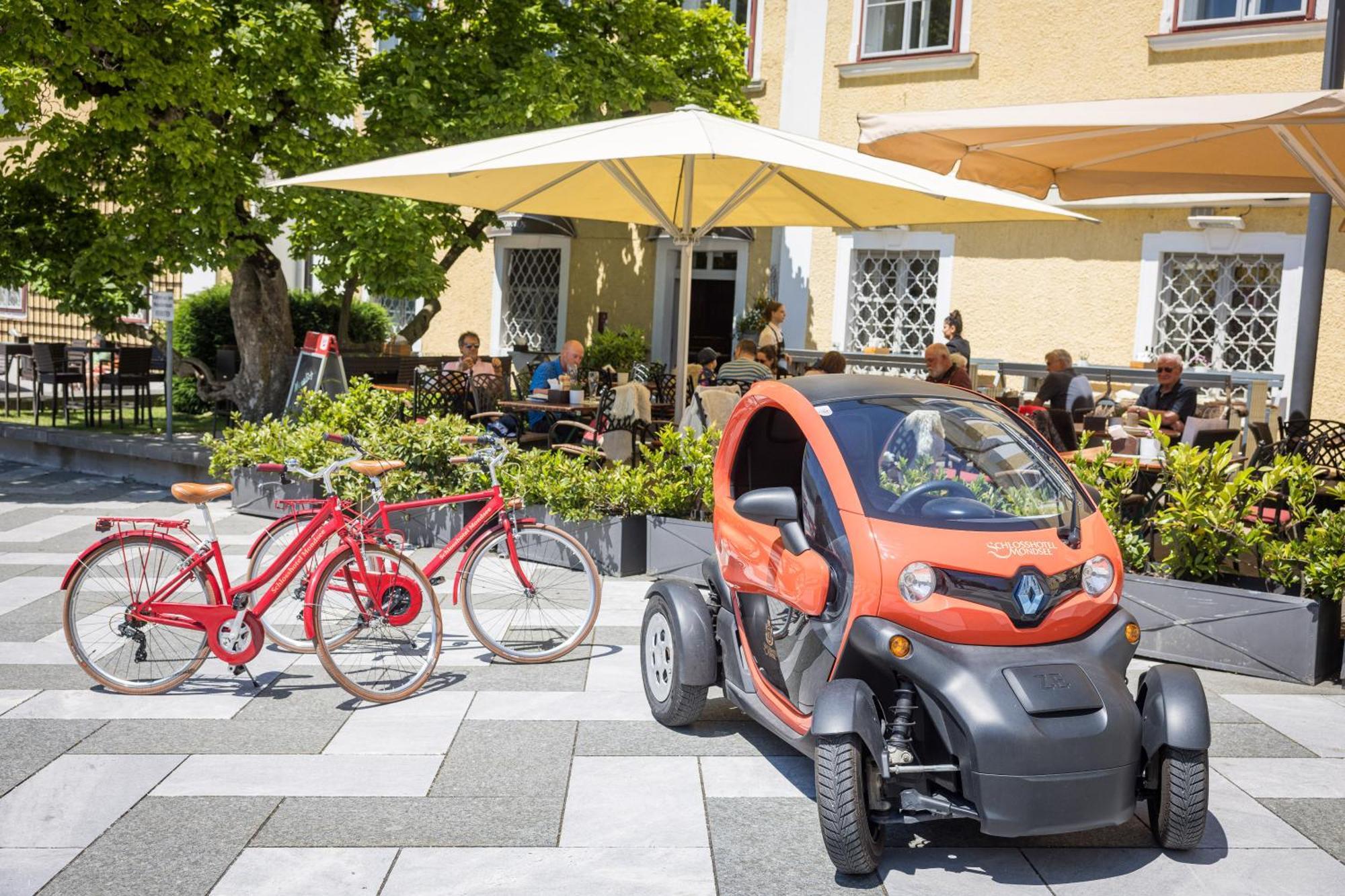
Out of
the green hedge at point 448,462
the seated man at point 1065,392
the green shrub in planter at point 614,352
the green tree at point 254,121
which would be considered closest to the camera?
the green hedge at point 448,462

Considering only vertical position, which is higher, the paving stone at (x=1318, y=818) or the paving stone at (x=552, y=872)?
the paving stone at (x=1318, y=818)

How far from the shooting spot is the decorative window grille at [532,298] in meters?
18.8

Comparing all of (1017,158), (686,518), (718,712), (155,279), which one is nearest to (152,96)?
(686,518)

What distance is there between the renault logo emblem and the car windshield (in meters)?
0.21

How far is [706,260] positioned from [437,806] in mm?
13453

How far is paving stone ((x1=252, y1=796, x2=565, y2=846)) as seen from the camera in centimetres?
406

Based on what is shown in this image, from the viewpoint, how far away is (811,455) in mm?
4441

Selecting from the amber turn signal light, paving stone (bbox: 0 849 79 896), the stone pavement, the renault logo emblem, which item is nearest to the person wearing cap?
the stone pavement

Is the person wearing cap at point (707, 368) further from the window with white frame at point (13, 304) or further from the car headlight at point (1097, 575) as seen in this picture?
the window with white frame at point (13, 304)

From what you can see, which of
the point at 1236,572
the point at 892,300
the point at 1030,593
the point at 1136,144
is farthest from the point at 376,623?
the point at 892,300

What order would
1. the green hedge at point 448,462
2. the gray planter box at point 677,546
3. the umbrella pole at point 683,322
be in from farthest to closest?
the umbrella pole at point 683,322 < the green hedge at point 448,462 < the gray planter box at point 677,546

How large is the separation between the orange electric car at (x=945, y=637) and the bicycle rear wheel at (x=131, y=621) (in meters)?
2.43

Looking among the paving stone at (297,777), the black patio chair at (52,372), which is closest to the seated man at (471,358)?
the black patio chair at (52,372)

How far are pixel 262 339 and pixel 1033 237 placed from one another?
8.29 metres
